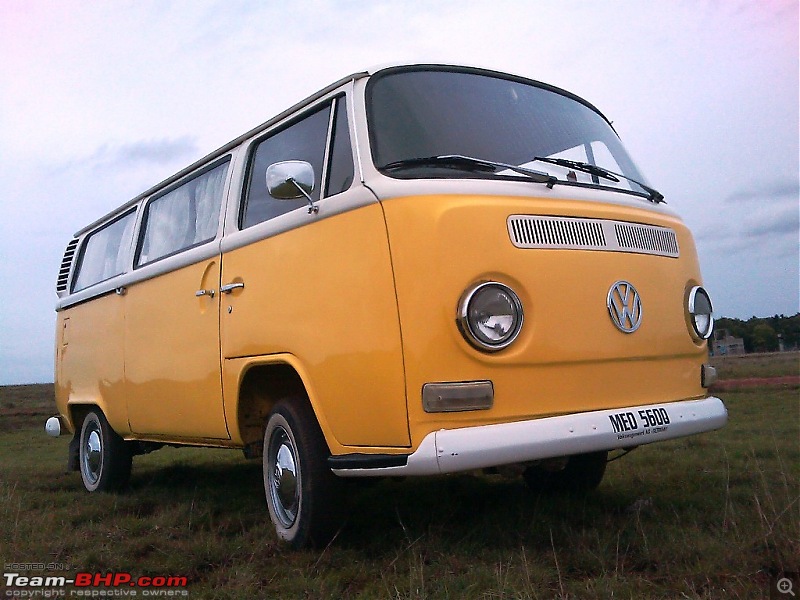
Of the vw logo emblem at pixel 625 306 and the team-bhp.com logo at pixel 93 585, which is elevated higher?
the vw logo emblem at pixel 625 306

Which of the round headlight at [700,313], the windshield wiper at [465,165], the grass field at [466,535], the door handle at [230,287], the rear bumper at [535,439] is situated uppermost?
the windshield wiper at [465,165]

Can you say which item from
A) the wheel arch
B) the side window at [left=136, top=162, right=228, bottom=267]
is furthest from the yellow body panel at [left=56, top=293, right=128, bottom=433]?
the wheel arch

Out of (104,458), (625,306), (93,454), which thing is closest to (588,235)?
(625,306)

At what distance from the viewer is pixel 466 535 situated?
13.2 ft

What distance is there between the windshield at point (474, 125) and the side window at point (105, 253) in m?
3.40

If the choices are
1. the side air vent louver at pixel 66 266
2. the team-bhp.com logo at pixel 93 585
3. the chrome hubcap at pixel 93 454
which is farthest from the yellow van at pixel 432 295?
the side air vent louver at pixel 66 266

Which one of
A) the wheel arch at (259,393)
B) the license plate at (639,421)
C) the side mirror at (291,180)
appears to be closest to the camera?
the license plate at (639,421)

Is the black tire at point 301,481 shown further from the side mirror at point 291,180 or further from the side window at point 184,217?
the side window at point 184,217

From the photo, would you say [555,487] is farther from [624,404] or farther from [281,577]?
[281,577]

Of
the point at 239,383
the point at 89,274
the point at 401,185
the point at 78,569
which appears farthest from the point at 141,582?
the point at 89,274

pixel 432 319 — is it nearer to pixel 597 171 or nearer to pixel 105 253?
pixel 597 171

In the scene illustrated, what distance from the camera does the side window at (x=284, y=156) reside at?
4105 mm

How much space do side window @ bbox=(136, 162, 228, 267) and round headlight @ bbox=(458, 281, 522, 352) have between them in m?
2.16

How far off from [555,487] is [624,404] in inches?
71.0
